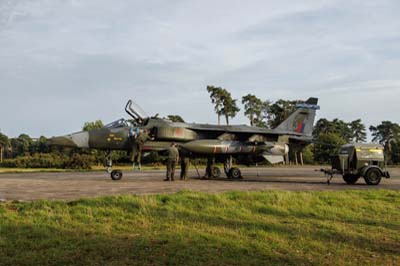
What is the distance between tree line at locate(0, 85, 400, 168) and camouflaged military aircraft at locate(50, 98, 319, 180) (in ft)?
48.4

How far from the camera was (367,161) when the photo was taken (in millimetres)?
17172

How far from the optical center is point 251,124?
8150cm

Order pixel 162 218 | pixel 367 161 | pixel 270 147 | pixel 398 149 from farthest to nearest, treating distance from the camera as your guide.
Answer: pixel 398 149 < pixel 270 147 < pixel 367 161 < pixel 162 218

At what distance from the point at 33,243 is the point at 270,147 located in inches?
683

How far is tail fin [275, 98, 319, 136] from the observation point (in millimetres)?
26578

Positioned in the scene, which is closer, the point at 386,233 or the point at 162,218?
the point at 386,233

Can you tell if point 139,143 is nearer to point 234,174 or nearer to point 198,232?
point 234,174

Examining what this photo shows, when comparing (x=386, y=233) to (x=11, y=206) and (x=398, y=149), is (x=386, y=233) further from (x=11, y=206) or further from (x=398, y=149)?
(x=398, y=149)

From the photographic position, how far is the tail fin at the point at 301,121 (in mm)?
26578

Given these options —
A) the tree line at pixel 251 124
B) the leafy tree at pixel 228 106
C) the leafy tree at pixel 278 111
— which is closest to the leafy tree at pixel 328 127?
the tree line at pixel 251 124

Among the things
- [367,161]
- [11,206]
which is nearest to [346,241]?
[11,206]

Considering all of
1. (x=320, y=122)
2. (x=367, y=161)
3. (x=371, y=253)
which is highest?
(x=320, y=122)

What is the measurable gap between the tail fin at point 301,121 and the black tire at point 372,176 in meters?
9.67

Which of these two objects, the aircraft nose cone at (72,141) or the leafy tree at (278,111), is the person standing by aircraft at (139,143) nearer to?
the aircraft nose cone at (72,141)
